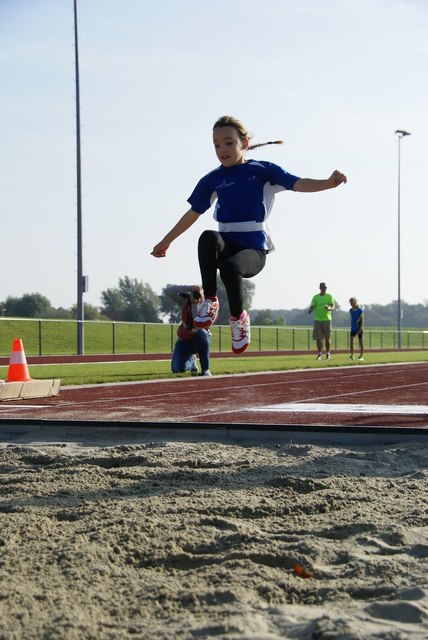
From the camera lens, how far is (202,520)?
347 cm

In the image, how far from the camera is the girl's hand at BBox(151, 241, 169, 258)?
18.7ft

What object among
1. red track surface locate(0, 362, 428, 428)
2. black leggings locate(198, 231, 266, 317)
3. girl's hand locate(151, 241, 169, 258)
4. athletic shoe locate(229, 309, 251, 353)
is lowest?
red track surface locate(0, 362, 428, 428)

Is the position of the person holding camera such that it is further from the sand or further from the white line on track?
the sand

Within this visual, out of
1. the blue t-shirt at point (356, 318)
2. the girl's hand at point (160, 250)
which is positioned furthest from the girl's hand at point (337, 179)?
the blue t-shirt at point (356, 318)

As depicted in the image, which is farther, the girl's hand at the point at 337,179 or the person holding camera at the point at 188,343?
the person holding camera at the point at 188,343

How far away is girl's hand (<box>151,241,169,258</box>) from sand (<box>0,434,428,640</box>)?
1508mm

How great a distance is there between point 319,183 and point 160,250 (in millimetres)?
1353

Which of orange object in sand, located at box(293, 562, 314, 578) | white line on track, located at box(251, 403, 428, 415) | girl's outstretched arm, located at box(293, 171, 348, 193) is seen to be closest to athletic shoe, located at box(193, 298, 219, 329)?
girl's outstretched arm, located at box(293, 171, 348, 193)

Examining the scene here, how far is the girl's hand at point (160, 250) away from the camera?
224 inches

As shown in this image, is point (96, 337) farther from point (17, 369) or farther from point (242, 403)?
point (242, 403)

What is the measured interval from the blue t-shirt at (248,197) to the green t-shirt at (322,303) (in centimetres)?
1539

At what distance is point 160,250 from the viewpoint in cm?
570

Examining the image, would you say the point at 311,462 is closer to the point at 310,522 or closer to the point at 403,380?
the point at 310,522

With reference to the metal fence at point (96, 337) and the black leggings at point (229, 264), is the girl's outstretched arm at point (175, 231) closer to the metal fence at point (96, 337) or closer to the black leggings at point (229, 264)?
the black leggings at point (229, 264)
